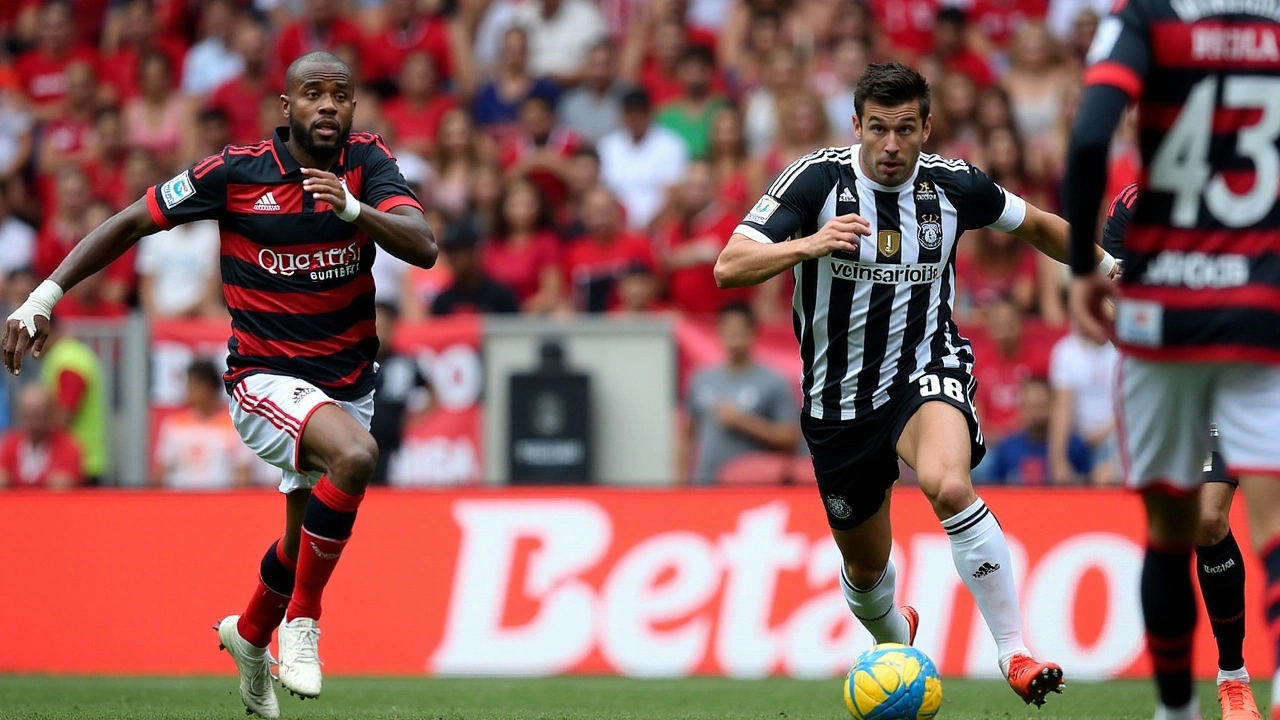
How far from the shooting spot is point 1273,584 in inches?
184

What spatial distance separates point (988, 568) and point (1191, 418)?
5.33 feet

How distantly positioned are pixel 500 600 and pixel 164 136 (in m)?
7.23

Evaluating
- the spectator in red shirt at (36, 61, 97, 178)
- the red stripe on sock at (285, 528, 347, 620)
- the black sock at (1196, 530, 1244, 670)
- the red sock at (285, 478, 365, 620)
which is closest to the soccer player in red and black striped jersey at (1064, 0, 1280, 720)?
the black sock at (1196, 530, 1244, 670)

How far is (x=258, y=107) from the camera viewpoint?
15227 mm

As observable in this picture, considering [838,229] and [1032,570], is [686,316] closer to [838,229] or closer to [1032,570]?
[1032,570]

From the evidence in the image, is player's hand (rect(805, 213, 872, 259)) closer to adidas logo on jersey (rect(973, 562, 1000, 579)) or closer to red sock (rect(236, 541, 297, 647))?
adidas logo on jersey (rect(973, 562, 1000, 579))

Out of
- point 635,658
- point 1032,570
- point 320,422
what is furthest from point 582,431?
point 320,422

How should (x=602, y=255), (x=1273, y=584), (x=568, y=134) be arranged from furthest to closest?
(x=568, y=134)
(x=602, y=255)
(x=1273, y=584)

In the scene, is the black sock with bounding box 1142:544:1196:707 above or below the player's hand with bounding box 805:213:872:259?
below

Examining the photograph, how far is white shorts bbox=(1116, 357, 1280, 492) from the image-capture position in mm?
4727

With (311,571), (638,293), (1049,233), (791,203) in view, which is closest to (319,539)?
(311,571)

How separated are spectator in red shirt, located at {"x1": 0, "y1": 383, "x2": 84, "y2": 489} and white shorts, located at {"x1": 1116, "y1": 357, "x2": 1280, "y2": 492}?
8856mm

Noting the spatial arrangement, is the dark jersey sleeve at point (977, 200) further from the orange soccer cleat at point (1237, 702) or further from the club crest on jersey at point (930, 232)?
the orange soccer cleat at point (1237, 702)

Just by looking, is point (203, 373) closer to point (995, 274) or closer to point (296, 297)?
point (296, 297)
